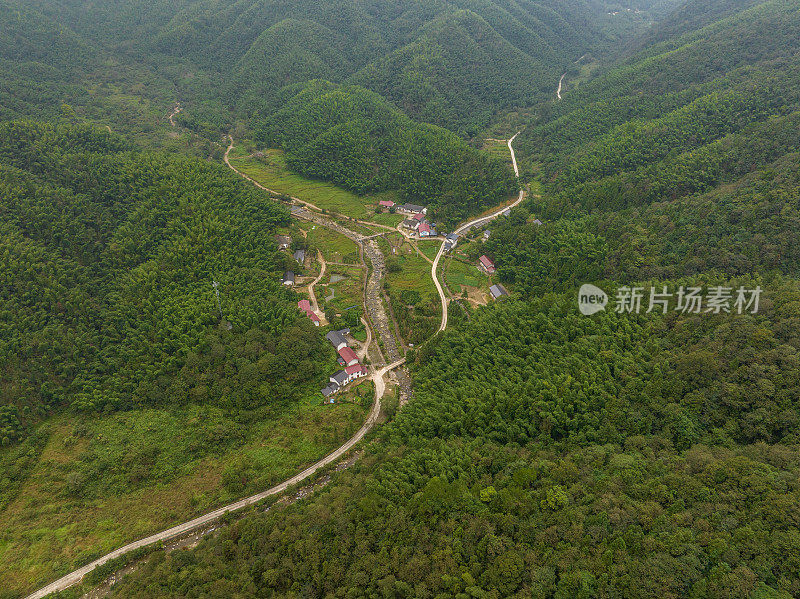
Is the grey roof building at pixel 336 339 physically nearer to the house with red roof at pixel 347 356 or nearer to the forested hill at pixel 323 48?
the house with red roof at pixel 347 356

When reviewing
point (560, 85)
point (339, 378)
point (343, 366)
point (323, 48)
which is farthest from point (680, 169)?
point (323, 48)

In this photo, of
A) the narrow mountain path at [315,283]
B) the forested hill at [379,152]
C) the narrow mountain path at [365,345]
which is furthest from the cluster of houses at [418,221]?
the narrow mountain path at [365,345]

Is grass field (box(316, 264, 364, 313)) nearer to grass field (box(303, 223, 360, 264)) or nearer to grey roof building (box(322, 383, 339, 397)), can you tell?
grass field (box(303, 223, 360, 264))

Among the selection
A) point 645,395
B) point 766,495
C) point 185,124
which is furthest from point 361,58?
point 766,495

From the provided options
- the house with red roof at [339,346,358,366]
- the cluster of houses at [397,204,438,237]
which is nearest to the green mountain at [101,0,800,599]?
the house with red roof at [339,346,358,366]

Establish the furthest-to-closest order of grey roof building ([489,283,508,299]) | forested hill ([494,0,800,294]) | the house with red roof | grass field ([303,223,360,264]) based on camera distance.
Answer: grass field ([303,223,360,264]) < grey roof building ([489,283,508,299]) < the house with red roof < forested hill ([494,0,800,294])

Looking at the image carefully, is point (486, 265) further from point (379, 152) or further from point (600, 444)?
point (379, 152)

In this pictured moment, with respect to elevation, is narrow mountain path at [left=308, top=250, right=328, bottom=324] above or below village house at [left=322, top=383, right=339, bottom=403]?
above
